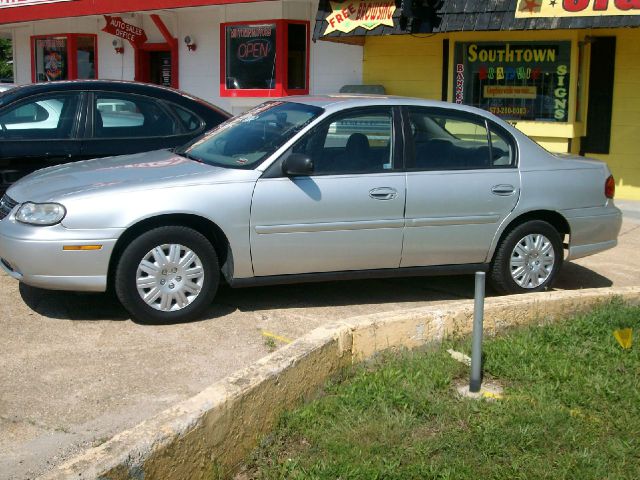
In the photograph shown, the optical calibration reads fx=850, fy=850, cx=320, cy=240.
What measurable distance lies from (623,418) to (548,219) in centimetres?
301

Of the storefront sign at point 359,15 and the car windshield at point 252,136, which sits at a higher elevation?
the storefront sign at point 359,15

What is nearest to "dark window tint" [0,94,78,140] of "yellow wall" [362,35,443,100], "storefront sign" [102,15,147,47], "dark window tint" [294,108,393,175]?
"dark window tint" [294,108,393,175]

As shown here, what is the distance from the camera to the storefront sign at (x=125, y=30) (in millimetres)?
16828

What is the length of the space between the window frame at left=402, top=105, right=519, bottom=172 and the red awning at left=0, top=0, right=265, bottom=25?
26.9 ft

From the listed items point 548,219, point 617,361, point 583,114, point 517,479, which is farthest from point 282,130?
point 583,114

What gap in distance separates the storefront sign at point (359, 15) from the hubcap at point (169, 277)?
762 cm

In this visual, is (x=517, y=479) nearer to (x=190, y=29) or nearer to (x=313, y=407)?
(x=313, y=407)

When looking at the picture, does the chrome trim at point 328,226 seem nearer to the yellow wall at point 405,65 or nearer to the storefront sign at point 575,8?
the storefront sign at point 575,8

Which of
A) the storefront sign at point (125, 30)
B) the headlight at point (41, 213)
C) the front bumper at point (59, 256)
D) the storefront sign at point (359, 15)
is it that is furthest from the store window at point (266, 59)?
the front bumper at point (59, 256)

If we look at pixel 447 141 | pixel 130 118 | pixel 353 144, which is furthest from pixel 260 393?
pixel 130 118

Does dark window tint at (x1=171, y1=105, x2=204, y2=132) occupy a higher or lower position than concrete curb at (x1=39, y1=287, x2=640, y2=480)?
higher

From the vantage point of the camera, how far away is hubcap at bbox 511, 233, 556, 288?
22.5ft

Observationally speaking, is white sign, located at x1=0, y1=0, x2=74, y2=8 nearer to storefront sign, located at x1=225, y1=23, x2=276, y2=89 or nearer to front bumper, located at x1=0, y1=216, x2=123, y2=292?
storefront sign, located at x1=225, y1=23, x2=276, y2=89

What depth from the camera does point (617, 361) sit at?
496 centimetres
